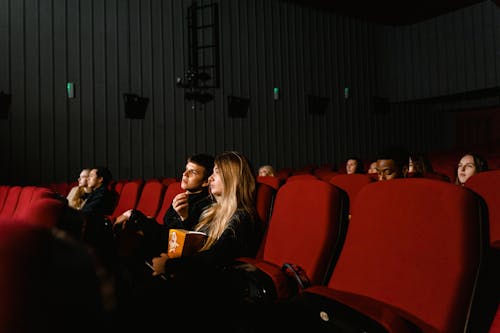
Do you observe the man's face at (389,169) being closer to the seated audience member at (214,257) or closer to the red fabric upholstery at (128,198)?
the seated audience member at (214,257)

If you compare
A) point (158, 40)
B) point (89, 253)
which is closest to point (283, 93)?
point (158, 40)

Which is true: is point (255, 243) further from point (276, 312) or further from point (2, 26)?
point (2, 26)

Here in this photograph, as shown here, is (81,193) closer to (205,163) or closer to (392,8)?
(205,163)

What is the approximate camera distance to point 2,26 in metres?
5.48

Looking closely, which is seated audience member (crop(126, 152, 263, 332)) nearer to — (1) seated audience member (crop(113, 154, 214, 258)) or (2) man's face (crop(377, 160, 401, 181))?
(1) seated audience member (crop(113, 154, 214, 258))

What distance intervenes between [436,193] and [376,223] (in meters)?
0.18

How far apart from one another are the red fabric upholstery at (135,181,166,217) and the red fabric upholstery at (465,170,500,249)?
6.48ft

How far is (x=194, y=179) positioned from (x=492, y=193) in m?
1.20

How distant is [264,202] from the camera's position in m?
1.66

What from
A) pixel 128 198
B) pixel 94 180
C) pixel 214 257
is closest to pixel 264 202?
pixel 214 257

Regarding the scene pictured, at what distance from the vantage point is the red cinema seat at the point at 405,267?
870 mm

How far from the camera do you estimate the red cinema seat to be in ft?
2.85

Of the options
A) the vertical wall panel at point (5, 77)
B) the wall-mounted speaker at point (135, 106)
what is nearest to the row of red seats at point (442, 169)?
the wall-mounted speaker at point (135, 106)

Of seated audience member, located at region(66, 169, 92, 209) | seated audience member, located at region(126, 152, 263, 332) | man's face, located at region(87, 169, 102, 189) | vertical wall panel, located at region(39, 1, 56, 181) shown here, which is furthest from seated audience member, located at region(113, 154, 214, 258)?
vertical wall panel, located at region(39, 1, 56, 181)
